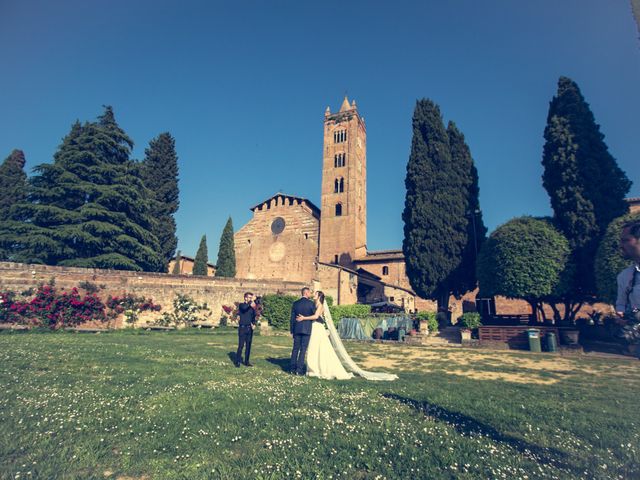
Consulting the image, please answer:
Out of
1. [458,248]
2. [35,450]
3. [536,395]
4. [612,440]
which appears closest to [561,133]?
[458,248]

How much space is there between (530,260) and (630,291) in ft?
59.7

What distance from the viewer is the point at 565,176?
65.6 ft

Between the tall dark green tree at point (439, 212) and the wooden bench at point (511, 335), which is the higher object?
the tall dark green tree at point (439, 212)

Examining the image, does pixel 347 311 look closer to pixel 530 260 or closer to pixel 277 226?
pixel 530 260

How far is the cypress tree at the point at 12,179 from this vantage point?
104 feet

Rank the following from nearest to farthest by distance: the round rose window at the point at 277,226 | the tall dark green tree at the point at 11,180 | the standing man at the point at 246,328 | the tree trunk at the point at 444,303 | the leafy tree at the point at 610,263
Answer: the standing man at the point at 246,328 < the leafy tree at the point at 610,263 < the tree trunk at the point at 444,303 < the tall dark green tree at the point at 11,180 < the round rose window at the point at 277,226

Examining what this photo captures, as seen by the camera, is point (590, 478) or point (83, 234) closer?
point (590, 478)

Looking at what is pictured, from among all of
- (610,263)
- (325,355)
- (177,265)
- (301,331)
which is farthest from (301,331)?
(177,265)

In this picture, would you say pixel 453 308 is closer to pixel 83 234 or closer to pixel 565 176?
pixel 565 176

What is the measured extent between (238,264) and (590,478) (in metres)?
46.5

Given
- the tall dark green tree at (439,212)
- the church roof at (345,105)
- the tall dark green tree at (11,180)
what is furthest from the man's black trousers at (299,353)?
the church roof at (345,105)

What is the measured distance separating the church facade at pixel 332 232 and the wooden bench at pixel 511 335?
1973cm

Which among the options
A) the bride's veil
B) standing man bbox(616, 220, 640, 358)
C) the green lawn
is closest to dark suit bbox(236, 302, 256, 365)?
the green lawn

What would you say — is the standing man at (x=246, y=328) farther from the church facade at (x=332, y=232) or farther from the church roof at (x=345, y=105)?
the church roof at (x=345, y=105)
